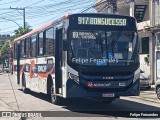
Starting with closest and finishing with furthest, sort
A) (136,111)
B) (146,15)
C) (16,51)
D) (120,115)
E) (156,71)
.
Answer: (120,115) → (136,111) → (16,51) → (156,71) → (146,15)

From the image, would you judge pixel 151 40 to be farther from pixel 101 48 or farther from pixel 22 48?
pixel 101 48

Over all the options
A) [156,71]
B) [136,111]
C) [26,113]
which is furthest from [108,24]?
[156,71]

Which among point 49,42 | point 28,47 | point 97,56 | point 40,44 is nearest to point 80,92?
point 97,56

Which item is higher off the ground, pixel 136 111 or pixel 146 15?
pixel 146 15

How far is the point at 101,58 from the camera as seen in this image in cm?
1337

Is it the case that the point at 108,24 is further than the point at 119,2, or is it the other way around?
the point at 119,2

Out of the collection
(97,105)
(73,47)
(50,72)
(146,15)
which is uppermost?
(146,15)

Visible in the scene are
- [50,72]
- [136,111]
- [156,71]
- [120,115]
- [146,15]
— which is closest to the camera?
[120,115]

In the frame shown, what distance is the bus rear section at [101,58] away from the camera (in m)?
13.2

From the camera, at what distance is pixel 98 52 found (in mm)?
13367

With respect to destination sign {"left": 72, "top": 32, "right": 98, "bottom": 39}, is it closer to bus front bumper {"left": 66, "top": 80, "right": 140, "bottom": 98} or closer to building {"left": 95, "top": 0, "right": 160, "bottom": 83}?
bus front bumper {"left": 66, "top": 80, "right": 140, "bottom": 98}

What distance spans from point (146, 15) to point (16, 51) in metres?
14.6

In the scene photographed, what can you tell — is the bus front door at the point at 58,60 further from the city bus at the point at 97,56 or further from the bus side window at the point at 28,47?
the bus side window at the point at 28,47

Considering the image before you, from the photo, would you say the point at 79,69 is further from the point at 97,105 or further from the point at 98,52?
the point at 97,105
